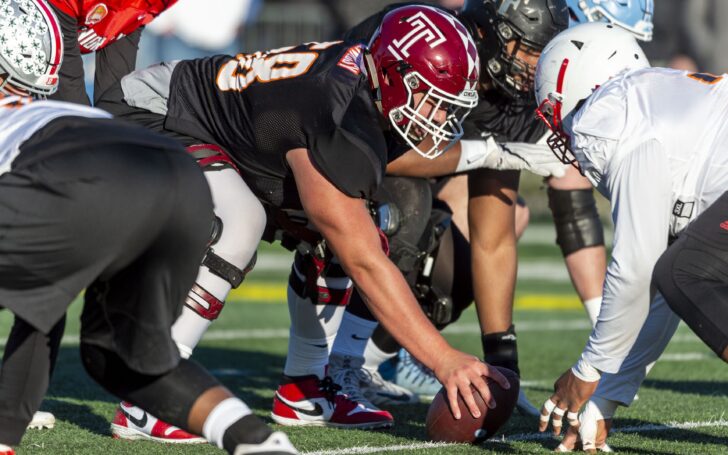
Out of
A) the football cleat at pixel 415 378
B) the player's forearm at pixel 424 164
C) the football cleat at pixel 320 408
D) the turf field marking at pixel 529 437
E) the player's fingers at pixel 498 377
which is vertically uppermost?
the player's forearm at pixel 424 164

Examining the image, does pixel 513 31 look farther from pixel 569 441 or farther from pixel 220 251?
pixel 569 441

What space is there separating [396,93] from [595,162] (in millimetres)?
703

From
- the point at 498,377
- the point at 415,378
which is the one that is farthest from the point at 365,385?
the point at 498,377

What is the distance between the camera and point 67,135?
2.49m

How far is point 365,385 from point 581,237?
129 centimetres

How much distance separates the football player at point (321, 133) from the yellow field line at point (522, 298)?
482cm

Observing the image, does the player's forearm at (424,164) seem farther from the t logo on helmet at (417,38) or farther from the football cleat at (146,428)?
the football cleat at (146,428)

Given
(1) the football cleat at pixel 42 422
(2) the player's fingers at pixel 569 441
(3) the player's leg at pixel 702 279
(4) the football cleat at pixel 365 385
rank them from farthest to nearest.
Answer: (4) the football cleat at pixel 365 385 < (1) the football cleat at pixel 42 422 < (2) the player's fingers at pixel 569 441 < (3) the player's leg at pixel 702 279

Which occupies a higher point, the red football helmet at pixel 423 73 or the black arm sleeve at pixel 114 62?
the red football helmet at pixel 423 73

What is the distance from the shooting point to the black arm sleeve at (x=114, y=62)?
14.6ft

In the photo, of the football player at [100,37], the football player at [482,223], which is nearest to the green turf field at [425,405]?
the football player at [482,223]

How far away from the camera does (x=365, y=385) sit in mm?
4797

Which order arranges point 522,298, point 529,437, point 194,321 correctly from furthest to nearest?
point 522,298
point 529,437
point 194,321

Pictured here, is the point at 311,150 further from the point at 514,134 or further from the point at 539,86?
the point at 514,134
